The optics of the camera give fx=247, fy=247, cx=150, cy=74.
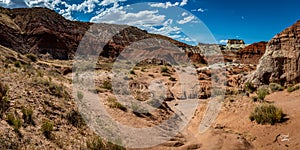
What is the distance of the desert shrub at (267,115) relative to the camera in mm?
8445

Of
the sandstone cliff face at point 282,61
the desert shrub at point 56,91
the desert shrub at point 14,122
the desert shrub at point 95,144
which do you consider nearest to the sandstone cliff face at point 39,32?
the desert shrub at point 56,91

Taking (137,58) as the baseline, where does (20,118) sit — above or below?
below

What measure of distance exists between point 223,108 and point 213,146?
15.1 ft

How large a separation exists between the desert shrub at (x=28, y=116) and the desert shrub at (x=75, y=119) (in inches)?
46.5

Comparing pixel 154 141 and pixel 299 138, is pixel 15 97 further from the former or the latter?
pixel 299 138

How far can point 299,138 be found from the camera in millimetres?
6773

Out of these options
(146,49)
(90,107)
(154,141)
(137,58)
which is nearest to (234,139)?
(154,141)

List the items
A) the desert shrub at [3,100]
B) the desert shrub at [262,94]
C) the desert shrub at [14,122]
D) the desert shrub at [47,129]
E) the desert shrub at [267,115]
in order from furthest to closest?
the desert shrub at [262,94] < the desert shrub at [267,115] < the desert shrub at [3,100] < the desert shrub at [47,129] < the desert shrub at [14,122]

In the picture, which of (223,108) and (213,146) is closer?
(213,146)

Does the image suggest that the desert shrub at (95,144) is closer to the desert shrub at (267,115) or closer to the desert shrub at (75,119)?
the desert shrub at (75,119)

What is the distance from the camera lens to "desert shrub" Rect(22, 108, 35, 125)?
20.8ft

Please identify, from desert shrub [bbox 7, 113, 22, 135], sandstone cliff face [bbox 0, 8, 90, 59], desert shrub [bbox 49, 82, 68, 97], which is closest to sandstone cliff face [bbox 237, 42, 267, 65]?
sandstone cliff face [bbox 0, 8, 90, 59]

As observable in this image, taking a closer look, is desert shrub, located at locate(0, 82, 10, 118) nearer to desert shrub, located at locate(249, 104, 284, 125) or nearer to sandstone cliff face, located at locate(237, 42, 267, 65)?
desert shrub, located at locate(249, 104, 284, 125)

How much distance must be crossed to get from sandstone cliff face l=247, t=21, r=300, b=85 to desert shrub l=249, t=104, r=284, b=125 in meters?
6.19
